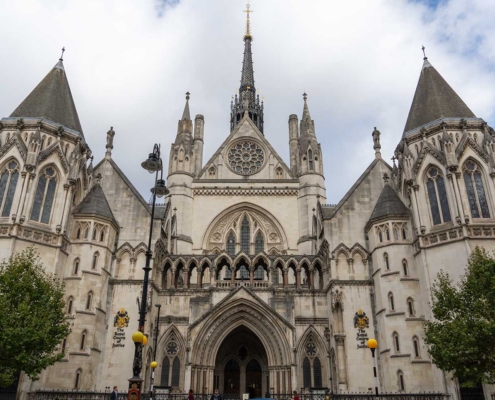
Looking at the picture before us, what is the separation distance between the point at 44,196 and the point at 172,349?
12374 mm

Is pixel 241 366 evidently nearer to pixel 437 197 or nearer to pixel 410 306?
pixel 410 306

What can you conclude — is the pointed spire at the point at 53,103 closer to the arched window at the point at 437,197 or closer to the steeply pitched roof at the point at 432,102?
the steeply pitched roof at the point at 432,102

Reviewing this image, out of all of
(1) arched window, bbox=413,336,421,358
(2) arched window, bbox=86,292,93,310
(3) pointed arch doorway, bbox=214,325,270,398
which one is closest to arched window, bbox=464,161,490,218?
(1) arched window, bbox=413,336,421,358

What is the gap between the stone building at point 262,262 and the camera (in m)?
24.4

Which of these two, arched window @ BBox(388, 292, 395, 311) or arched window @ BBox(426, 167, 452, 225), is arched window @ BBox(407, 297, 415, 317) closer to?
arched window @ BBox(388, 292, 395, 311)

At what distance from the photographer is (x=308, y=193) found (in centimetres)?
3834

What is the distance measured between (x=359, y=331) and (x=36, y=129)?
2314 cm

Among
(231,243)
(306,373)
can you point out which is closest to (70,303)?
(306,373)

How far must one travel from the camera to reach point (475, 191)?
24.8 meters

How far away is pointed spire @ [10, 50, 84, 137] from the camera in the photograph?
2759 cm

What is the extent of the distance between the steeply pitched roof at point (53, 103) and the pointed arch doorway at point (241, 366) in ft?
60.9

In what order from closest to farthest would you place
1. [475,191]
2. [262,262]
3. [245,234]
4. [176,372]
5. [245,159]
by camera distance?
[475,191]
[176,372]
[262,262]
[245,234]
[245,159]

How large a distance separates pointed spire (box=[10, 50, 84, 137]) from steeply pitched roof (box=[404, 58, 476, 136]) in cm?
2232

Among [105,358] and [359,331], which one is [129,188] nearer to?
[105,358]
